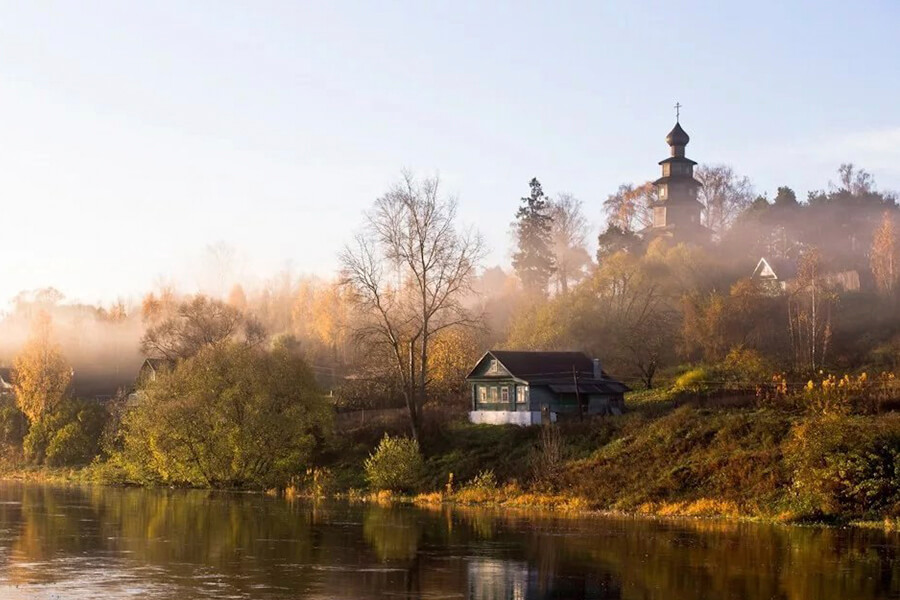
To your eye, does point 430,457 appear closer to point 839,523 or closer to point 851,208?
point 839,523

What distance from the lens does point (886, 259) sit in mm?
95938

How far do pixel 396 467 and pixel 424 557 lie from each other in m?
24.7

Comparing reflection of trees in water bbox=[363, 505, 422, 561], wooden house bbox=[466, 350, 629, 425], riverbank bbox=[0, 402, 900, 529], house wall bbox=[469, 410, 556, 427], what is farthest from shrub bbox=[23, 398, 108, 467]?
reflection of trees in water bbox=[363, 505, 422, 561]

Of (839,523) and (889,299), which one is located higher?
(889,299)

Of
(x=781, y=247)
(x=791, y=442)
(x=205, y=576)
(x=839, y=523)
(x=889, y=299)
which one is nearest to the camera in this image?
(x=205, y=576)

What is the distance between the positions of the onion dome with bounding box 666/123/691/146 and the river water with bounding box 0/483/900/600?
255 ft

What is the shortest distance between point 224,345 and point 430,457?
17484 mm

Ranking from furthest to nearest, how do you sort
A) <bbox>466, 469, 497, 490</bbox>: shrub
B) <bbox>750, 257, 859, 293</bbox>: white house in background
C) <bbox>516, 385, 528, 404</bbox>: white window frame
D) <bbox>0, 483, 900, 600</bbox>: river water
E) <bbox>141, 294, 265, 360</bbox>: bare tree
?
1. <bbox>750, 257, 859, 293</bbox>: white house in background
2. <bbox>141, 294, 265, 360</bbox>: bare tree
3. <bbox>516, 385, 528, 404</bbox>: white window frame
4. <bbox>466, 469, 497, 490</bbox>: shrub
5. <bbox>0, 483, 900, 600</bbox>: river water

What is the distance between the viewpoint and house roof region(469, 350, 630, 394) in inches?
2768

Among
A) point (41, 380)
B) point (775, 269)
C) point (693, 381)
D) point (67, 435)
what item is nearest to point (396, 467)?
point (693, 381)

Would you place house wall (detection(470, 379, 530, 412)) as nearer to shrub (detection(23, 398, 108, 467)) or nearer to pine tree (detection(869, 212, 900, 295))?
shrub (detection(23, 398, 108, 467))

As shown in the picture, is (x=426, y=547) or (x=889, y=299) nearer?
(x=426, y=547)

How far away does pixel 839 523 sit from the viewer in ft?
143

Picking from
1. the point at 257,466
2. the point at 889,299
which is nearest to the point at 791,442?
the point at 257,466
